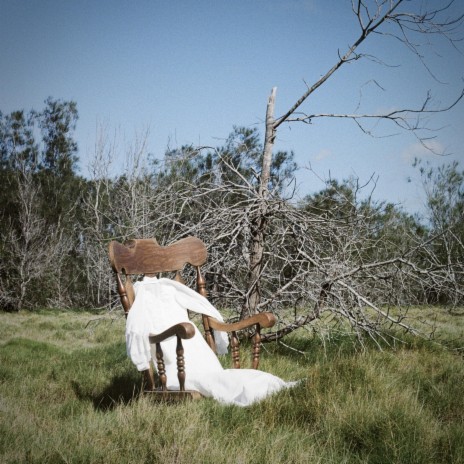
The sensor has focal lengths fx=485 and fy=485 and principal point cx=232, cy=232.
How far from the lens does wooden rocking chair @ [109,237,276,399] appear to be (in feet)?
Result: 9.02

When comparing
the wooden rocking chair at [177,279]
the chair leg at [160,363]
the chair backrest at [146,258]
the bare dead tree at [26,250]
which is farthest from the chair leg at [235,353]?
the bare dead tree at [26,250]

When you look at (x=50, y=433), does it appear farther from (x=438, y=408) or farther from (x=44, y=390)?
(x=438, y=408)

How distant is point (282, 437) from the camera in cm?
221

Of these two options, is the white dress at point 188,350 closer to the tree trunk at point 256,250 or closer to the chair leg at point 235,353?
the chair leg at point 235,353

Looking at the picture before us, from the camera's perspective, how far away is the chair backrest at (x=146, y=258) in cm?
312

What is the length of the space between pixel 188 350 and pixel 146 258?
733 mm

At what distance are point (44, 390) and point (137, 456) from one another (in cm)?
209

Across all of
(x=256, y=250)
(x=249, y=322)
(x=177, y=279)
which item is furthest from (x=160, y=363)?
(x=256, y=250)

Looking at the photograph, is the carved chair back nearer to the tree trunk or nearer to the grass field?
the grass field

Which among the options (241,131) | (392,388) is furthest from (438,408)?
(241,131)

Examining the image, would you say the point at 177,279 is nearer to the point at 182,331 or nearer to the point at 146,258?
the point at 146,258

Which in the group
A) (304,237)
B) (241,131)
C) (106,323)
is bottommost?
(106,323)

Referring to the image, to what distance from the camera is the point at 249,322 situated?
3.21 m

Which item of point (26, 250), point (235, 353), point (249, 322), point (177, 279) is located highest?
point (26, 250)
